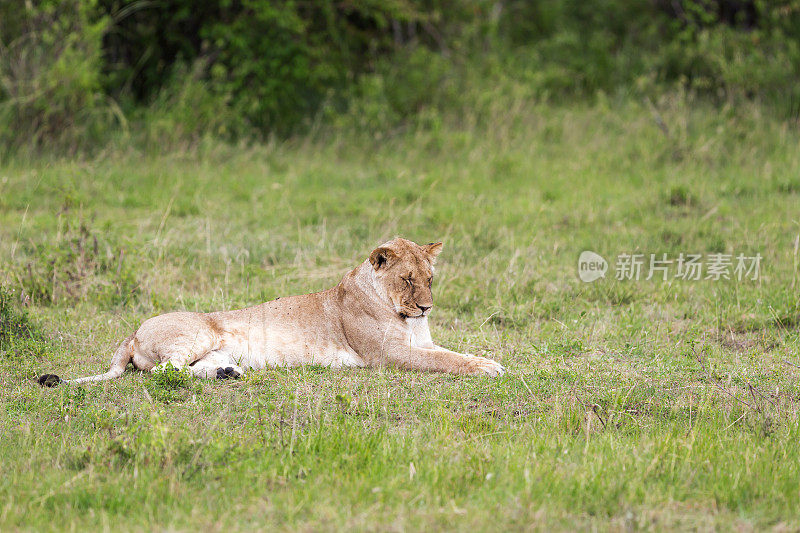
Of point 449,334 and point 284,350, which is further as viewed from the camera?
point 449,334

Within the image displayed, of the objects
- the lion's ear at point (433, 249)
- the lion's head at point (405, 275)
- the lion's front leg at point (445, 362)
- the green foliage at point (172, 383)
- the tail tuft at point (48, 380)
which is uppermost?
the lion's ear at point (433, 249)

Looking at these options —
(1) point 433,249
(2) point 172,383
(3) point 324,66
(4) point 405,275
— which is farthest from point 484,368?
(3) point 324,66

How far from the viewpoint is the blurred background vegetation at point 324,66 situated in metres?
12.9

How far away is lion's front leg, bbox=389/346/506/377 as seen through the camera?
5770 millimetres

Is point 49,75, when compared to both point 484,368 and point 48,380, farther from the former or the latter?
point 484,368

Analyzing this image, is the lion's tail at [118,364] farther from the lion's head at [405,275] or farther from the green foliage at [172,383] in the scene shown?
the lion's head at [405,275]

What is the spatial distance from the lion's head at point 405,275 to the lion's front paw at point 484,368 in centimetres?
44

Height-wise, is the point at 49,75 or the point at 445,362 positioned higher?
the point at 49,75

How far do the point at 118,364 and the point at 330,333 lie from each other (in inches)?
51.3

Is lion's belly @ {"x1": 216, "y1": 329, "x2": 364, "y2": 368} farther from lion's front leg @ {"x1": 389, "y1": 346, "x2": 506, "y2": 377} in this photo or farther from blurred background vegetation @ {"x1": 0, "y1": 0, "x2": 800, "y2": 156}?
blurred background vegetation @ {"x1": 0, "y1": 0, "x2": 800, "y2": 156}

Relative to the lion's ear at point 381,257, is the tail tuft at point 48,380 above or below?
below

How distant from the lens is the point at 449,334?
6855 millimetres

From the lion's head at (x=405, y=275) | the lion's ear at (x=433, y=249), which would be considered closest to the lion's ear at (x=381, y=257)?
the lion's head at (x=405, y=275)

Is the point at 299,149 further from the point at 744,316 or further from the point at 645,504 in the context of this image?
the point at 645,504
